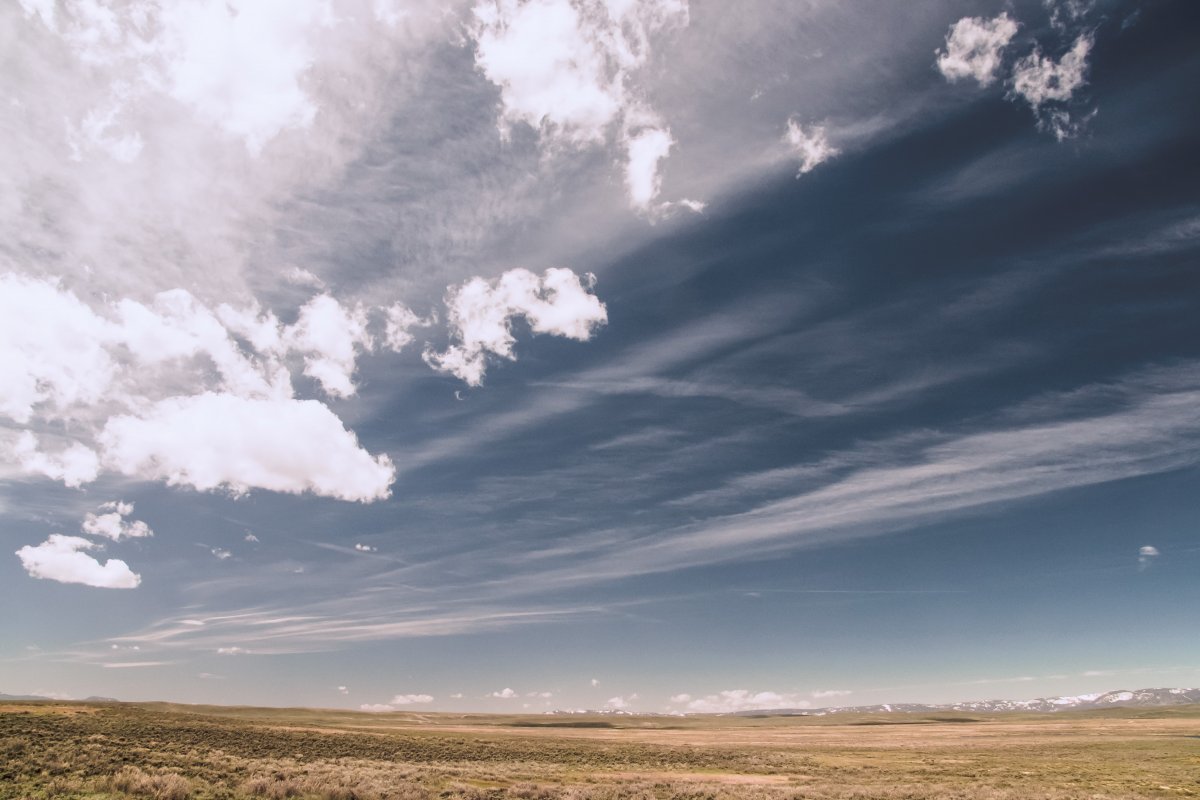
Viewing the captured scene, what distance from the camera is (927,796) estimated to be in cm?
3334

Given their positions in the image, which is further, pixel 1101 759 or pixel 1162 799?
pixel 1101 759

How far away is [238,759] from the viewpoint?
120 ft

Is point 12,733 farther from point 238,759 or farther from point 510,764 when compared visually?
point 510,764

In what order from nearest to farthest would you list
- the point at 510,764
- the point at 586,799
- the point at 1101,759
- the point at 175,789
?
the point at 175,789 < the point at 586,799 < the point at 510,764 < the point at 1101,759

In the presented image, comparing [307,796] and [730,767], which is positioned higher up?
[307,796]

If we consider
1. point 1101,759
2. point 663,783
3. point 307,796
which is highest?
point 307,796

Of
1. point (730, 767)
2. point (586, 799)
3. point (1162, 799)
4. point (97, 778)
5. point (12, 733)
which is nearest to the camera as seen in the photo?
point (97, 778)

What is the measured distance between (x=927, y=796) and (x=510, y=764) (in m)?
30.4

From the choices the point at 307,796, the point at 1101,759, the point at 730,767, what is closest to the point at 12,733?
the point at 307,796

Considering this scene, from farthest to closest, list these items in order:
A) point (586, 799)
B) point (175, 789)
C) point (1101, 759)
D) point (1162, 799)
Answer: point (1101, 759), point (1162, 799), point (586, 799), point (175, 789)

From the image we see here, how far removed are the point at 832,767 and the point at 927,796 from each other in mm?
20891

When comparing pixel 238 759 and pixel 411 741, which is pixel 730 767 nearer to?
pixel 411 741

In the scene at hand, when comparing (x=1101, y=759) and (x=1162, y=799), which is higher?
(x=1162, y=799)

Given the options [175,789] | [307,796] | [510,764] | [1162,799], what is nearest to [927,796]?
[1162,799]
